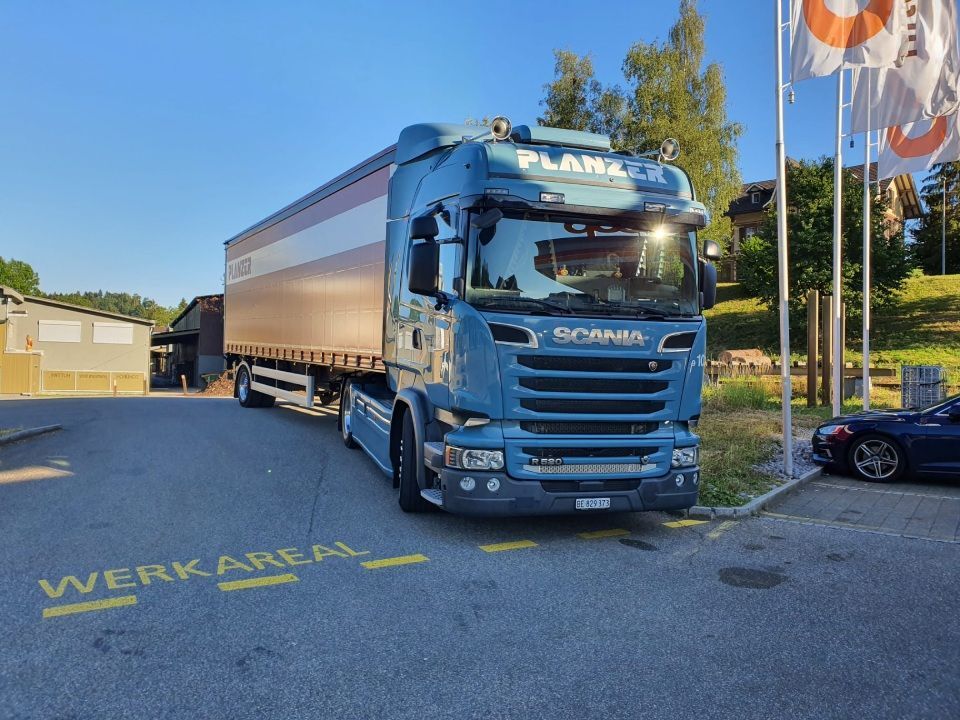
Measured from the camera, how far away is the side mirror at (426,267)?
5.93m

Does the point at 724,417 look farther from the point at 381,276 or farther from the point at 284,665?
the point at 284,665

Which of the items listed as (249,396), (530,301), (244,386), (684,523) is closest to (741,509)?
(684,523)

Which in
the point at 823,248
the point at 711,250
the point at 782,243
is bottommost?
the point at 711,250

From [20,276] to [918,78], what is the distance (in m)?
125

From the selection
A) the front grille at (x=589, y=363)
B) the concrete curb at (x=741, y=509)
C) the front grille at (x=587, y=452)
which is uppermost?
the front grille at (x=589, y=363)

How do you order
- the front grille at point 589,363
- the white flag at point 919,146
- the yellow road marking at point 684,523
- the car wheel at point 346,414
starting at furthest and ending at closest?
the white flag at point 919,146 → the car wheel at point 346,414 → the yellow road marking at point 684,523 → the front grille at point 589,363

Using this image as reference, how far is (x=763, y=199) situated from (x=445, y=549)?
5406 cm

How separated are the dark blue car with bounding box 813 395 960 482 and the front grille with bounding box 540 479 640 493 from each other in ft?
15.9

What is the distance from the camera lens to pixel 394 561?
17.4 ft

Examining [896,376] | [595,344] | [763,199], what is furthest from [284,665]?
[763,199]

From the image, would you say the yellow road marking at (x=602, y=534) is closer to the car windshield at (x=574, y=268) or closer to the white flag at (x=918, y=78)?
the car windshield at (x=574, y=268)

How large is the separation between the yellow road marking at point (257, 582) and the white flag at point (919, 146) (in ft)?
45.0

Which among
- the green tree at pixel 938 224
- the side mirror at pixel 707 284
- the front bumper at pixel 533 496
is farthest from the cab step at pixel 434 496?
the green tree at pixel 938 224

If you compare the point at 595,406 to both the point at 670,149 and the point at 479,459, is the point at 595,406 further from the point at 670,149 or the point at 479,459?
the point at 670,149
